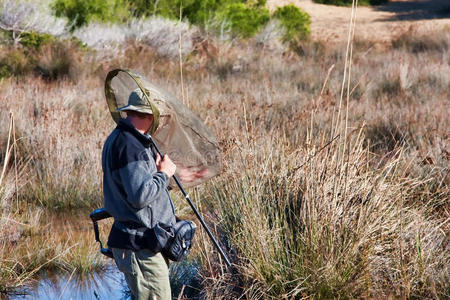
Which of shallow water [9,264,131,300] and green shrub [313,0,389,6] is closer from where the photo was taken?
shallow water [9,264,131,300]

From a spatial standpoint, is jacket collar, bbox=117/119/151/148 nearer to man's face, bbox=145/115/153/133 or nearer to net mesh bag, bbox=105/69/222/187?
man's face, bbox=145/115/153/133

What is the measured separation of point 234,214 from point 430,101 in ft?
18.4

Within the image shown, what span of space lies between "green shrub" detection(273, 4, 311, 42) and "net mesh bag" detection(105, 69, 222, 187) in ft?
42.0

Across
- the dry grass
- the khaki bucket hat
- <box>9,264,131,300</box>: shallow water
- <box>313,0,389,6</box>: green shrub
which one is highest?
the khaki bucket hat

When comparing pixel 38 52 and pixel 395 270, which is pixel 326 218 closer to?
A: pixel 395 270

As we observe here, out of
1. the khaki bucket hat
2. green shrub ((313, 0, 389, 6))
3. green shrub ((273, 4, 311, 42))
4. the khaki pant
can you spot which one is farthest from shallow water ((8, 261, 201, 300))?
green shrub ((313, 0, 389, 6))

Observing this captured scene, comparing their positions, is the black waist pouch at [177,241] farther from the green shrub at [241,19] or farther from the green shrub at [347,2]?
the green shrub at [347,2]

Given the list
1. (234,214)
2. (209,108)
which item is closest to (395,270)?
(234,214)

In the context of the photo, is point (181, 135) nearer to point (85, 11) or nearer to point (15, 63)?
point (15, 63)

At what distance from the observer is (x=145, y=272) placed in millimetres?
3441

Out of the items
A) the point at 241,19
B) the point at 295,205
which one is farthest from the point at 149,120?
the point at 241,19

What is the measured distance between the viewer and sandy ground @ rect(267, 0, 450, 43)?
2314 centimetres

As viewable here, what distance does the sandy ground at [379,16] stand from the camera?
23.1 m

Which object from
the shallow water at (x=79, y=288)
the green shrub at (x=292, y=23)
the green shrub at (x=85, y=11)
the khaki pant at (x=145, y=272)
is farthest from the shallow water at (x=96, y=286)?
the green shrub at (x=292, y=23)
